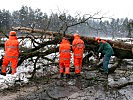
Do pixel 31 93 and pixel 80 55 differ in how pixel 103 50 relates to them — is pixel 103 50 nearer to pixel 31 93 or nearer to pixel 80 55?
pixel 80 55

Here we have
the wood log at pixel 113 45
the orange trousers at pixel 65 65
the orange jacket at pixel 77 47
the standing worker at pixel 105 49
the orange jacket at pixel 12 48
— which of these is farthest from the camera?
the wood log at pixel 113 45

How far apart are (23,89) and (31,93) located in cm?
71

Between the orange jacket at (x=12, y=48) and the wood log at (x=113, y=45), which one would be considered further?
the wood log at (x=113, y=45)

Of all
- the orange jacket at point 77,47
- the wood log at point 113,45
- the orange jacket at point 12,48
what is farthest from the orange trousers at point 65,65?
the orange jacket at point 12,48

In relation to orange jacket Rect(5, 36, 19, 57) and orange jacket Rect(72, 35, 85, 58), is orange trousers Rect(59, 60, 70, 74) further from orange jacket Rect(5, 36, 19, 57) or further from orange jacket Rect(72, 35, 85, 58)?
orange jacket Rect(5, 36, 19, 57)

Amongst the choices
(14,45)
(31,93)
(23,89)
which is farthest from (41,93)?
(14,45)

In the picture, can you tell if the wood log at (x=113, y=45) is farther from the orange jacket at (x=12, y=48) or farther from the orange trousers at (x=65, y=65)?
the orange jacket at (x=12, y=48)

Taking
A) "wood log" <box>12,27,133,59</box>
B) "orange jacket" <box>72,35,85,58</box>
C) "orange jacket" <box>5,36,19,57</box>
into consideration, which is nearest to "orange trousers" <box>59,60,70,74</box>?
"orange jacket" <box>72,35,85,58</box>

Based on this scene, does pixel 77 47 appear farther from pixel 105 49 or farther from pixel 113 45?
pixel 113 45

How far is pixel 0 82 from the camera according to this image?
9.62 m

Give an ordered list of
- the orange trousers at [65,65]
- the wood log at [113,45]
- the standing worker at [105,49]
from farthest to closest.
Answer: the wood log at [113,45] < the standing worker at [105,49] < the orange trousers at [65,65]

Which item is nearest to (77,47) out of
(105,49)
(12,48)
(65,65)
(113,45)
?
(65,65)

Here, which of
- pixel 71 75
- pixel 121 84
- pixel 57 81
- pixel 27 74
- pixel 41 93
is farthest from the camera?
pixel 27 74

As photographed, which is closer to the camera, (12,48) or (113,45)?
(12,48)
